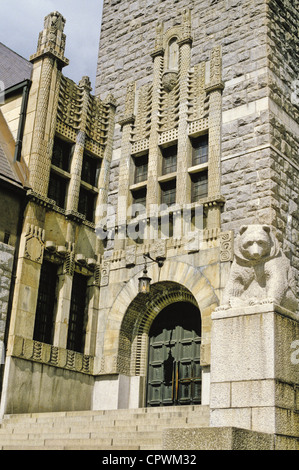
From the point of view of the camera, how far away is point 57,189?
17.5 m

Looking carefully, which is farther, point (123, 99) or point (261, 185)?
point (123, 99)

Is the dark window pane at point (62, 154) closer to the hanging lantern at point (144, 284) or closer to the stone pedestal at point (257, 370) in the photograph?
the hanging lantern at point (144, 284)

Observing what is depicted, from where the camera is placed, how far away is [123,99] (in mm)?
19359

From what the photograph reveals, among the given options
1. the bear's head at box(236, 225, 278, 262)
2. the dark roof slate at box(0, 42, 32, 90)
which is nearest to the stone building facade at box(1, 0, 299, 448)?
the dark roof slate at box(0, 42, 32, 90)

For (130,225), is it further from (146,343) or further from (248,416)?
(248,416)

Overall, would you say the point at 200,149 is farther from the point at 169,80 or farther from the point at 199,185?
the point at 169,80

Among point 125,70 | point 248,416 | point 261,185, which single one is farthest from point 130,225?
point 248,416

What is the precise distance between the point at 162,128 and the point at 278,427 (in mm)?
11313

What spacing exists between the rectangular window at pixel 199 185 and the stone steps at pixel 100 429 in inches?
251

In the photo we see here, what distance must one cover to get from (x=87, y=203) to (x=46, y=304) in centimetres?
366

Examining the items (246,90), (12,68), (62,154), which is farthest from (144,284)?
(12,68)

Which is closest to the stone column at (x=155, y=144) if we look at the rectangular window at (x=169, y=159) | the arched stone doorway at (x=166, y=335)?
the rectangular window at (x=169, y=159)

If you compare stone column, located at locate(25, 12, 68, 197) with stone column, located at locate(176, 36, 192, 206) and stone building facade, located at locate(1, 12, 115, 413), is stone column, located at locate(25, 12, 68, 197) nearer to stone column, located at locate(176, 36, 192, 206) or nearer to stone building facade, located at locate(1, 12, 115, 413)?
stone building facade, located at locate(1, 12, 115, 413)

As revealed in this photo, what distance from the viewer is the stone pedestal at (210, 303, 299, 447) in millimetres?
8367
